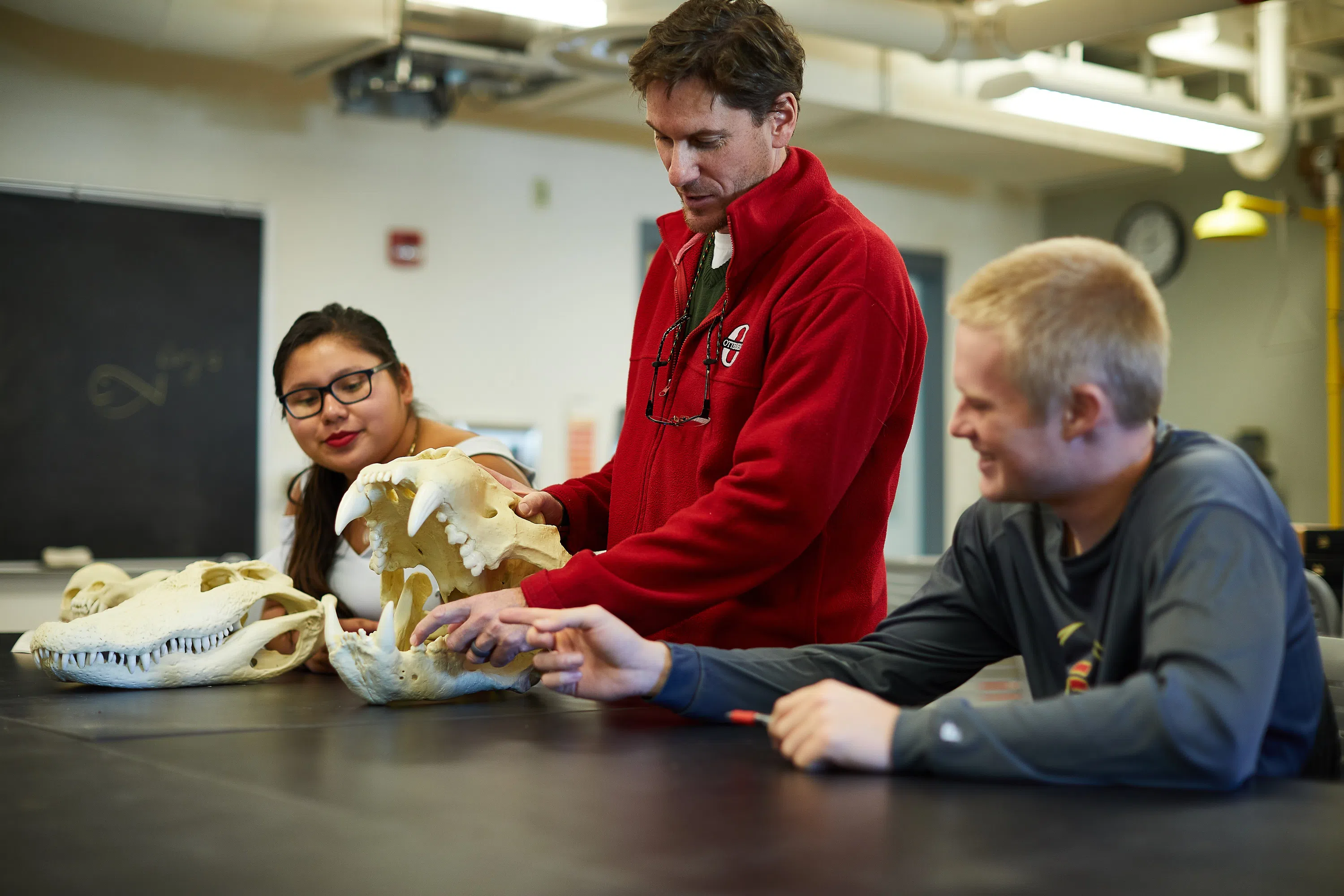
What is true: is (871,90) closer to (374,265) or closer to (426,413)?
(374,265)

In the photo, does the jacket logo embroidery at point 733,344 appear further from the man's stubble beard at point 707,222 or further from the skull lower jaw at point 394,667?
the skull lower jaw at point 394,667

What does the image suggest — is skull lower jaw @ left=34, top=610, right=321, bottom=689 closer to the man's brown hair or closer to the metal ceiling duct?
the man's brown hair

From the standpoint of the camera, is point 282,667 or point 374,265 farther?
point 374,265

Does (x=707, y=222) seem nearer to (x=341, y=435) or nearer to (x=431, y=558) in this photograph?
(x=431, y=558)

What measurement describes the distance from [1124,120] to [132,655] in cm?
469

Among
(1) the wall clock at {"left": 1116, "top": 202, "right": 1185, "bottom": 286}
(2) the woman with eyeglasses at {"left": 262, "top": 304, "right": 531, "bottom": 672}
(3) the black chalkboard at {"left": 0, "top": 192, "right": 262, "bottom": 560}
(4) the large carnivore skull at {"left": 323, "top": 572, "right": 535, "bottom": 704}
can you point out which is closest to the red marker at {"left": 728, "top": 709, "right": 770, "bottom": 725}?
(4) the large carnivore skull at {"left": 323, "top": 572, "right": 535, "bottom": 704}

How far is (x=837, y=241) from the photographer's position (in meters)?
1.74

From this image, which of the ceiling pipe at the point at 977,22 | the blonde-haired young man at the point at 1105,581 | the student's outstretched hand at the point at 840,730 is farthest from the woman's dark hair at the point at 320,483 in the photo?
the ceiling pipe at the point at 977,22

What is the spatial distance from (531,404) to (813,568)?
406cm

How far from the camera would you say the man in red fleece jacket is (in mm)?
1624

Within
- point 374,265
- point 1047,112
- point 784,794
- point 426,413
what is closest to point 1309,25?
point 1047,112

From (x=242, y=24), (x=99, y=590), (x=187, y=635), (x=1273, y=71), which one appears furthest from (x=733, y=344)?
(x=1273, y=71)

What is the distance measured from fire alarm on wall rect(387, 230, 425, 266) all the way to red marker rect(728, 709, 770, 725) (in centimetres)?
418

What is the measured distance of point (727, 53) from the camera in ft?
5.67
